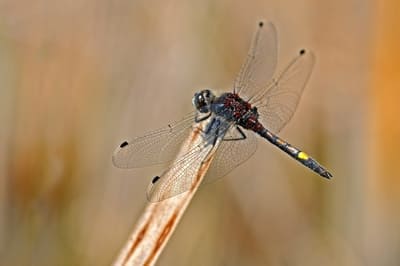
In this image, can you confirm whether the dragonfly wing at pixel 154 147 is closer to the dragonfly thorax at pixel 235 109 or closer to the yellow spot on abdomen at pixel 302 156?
the dragonfly thorax at pixel 235 109

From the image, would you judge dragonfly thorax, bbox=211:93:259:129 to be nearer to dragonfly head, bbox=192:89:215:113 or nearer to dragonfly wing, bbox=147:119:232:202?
dragonfly head, bbox=192:89:215:113

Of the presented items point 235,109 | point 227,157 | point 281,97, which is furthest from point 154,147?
point 281,97

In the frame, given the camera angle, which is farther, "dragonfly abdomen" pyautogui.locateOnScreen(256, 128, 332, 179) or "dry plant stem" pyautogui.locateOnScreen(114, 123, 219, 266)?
"dragonfly abdomen" pyautogui.locateOnScreen(256, 128, 332, 179)

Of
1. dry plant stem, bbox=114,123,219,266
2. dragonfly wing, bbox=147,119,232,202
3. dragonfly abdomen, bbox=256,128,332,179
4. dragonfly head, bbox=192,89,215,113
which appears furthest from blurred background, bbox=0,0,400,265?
dry plant stem, bbox=114,123,219,266

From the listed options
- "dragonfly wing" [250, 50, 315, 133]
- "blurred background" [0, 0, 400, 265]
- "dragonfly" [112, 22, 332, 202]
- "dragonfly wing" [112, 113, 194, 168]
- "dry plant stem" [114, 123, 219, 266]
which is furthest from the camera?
"blurred background" [0, 0, 400, 265]

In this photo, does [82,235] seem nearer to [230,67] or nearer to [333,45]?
[230,67]

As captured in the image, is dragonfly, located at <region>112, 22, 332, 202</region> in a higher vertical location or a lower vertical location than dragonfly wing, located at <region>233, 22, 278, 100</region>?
lower

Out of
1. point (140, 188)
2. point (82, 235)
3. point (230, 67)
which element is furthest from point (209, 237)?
point (230, 67)
